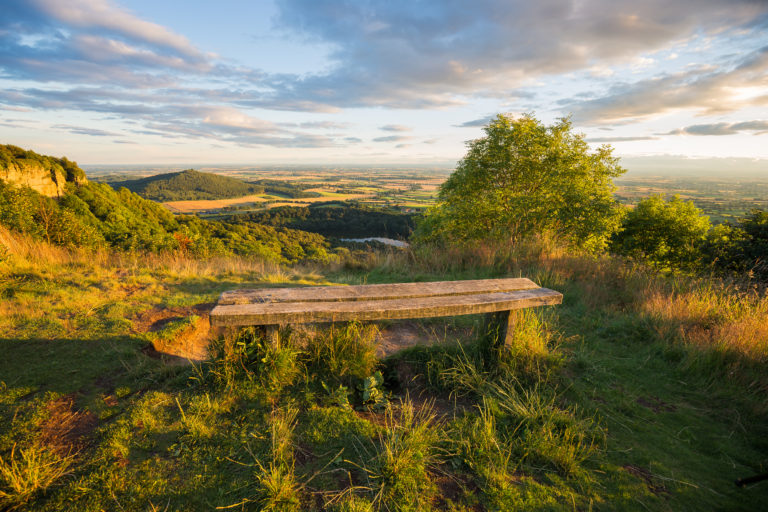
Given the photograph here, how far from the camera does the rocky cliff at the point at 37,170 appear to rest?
29.4 meters

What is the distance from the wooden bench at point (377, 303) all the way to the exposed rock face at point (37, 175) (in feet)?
131

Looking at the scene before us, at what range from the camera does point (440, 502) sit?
5.74 ft

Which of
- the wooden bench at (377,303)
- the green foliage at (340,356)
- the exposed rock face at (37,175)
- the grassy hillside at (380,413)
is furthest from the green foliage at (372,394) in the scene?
the exposed rock face at (37,175)

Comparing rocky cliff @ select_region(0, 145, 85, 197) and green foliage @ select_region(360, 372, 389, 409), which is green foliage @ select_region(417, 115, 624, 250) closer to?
green foliage @ select_region(360, 372, 389, 409)

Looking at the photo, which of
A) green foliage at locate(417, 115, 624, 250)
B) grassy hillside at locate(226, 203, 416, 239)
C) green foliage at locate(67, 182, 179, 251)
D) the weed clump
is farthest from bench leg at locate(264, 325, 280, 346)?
grassy hillside at locate(226, 203, 416, 239)

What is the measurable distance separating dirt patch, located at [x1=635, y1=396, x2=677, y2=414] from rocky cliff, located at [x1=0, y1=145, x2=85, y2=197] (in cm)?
4310

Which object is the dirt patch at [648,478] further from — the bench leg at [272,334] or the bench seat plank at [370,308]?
the bench leg at [272,334]

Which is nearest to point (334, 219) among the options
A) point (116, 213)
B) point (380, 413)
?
point (116, 213)

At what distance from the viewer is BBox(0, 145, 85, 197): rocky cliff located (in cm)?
2945

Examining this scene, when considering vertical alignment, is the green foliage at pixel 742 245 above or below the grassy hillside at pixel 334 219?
above

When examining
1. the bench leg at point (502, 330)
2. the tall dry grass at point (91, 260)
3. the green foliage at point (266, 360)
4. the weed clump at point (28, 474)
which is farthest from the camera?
the tall dry grass at point (91, 260)

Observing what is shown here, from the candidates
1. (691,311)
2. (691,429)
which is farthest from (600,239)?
(691,429)

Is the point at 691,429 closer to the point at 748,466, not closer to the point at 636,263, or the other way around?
the point at 748,466

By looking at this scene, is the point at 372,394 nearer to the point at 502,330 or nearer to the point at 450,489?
the point at 450,489
